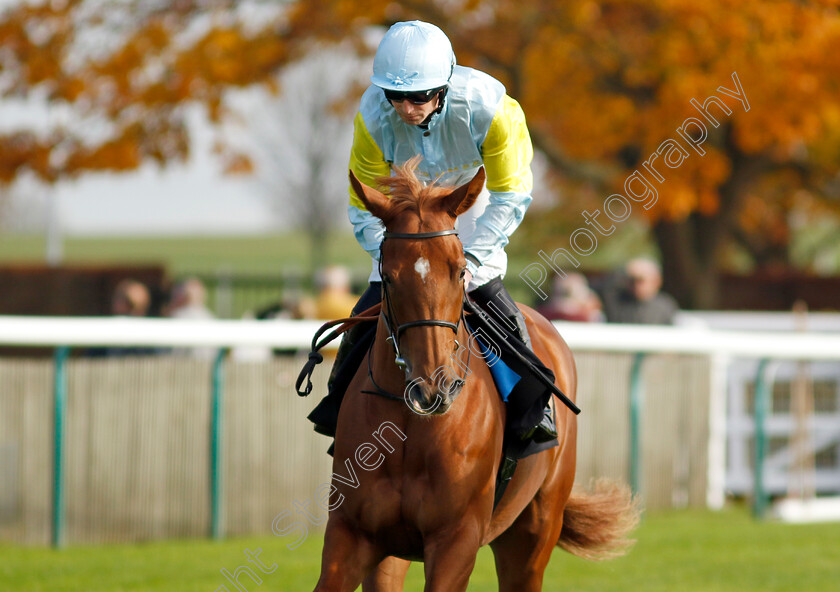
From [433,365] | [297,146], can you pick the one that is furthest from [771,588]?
[297,146]

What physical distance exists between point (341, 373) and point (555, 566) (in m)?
3.26

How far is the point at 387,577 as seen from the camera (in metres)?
3.76

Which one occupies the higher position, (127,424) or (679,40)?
(679,40)

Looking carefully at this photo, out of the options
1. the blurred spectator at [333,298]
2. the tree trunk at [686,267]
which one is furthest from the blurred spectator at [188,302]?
the tree trunk at [686,267]

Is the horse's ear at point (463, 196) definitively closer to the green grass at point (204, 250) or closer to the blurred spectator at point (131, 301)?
the blurred spectator at point (131, 301)

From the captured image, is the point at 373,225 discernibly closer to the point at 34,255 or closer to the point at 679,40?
the point at 679,40

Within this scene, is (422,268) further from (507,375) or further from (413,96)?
(507,375)

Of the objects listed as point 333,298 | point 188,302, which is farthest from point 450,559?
point 188,302

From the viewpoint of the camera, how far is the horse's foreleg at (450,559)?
10.7ft

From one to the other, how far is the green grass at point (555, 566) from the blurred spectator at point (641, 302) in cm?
218

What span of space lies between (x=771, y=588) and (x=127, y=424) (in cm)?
385

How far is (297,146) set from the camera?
38344 mm

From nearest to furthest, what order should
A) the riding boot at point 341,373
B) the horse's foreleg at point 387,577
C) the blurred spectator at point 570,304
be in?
the horse's foreleg at point 387,577, the riding boot at point 341,373, the blurred spectator at point 570,304

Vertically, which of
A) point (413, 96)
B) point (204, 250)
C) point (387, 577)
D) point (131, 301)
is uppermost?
point (204, 250)
